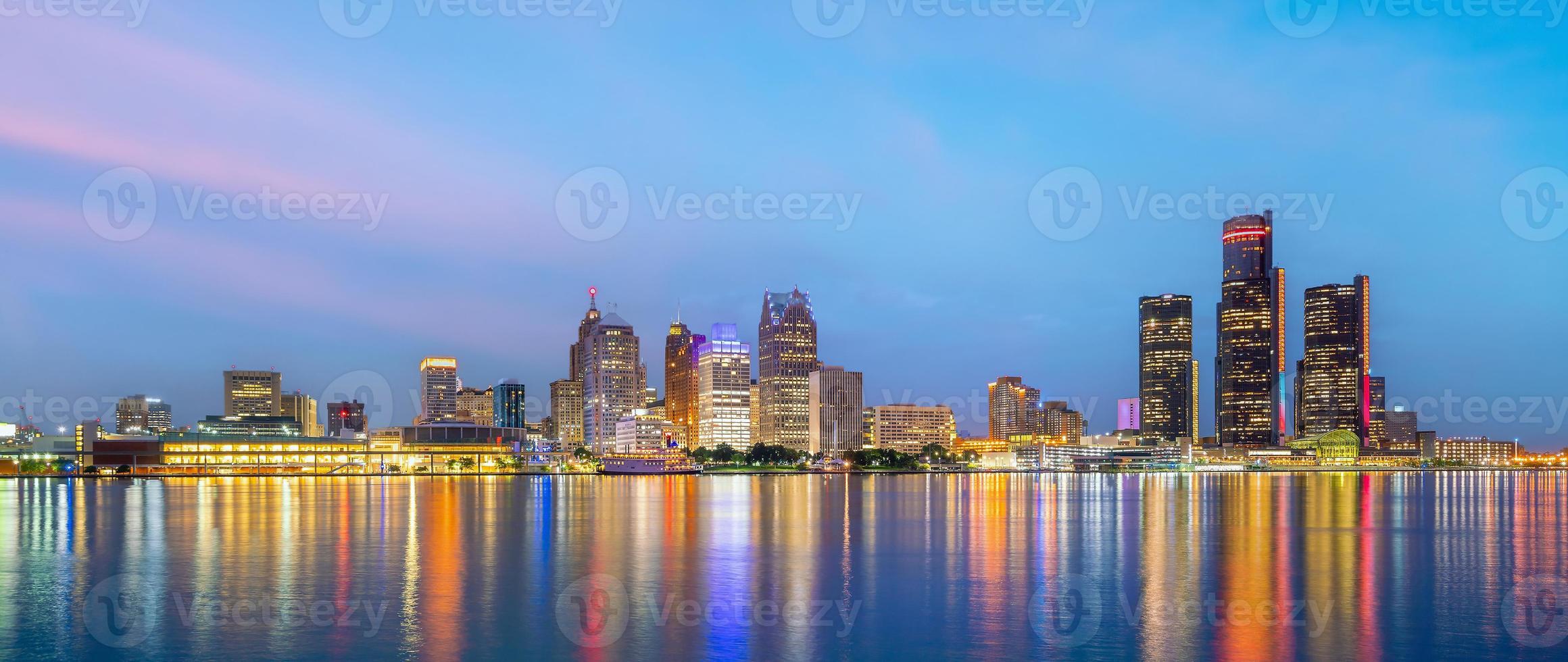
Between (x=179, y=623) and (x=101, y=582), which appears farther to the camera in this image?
(x=101, y=582)

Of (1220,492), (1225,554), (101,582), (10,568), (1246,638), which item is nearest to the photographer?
(1246,638)

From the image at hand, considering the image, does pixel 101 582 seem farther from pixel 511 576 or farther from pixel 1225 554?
pixel 1225 554

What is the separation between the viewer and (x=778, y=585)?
148 feet

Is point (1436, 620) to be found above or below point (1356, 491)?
above

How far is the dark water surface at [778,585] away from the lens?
3338 centimetres

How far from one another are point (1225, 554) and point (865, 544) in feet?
60.2

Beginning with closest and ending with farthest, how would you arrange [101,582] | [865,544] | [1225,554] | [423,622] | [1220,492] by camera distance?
[423,622]
[101,582]
[1225,554]
[865,544]
[1220,492]

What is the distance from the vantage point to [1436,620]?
38.1 m

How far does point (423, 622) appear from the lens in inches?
1430

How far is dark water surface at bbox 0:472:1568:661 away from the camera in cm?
3338

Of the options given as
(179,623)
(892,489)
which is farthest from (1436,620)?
(892,489)

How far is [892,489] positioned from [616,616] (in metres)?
119

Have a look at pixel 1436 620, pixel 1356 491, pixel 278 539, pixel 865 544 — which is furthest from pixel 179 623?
pixel 1356 491

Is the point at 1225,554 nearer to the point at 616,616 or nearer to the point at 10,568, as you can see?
the point at 616,616
